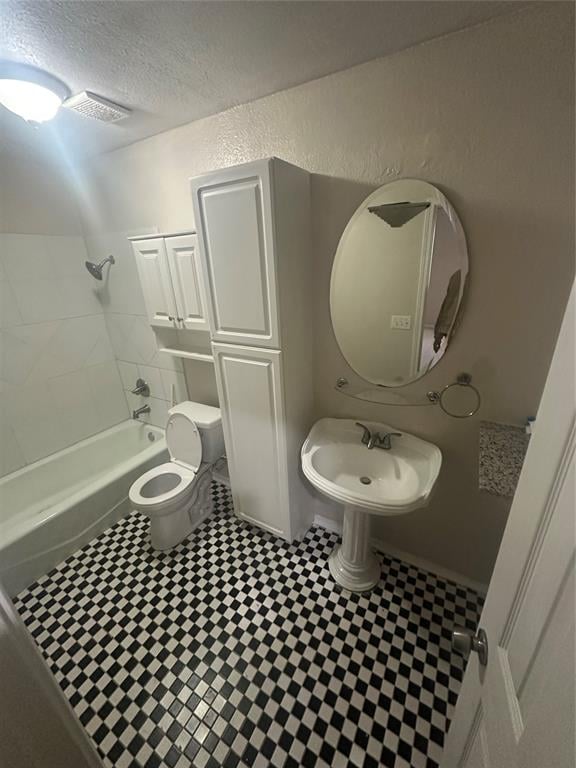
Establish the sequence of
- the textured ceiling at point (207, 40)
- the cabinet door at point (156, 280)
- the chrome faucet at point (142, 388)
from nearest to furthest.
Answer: the textured ceiling at point (207, 40) → the cabinet door at point (156, 280) → the chrome faucet at point (142, 388)

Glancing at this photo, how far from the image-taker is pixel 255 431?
1663 millimetres

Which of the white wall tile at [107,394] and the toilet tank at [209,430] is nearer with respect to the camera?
the toilet tank at [209,430]

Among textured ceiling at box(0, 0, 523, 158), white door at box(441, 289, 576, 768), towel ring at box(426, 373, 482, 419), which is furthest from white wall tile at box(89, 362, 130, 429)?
white door at box(441, 289, 576, 768)

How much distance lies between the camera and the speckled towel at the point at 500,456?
1.00 meters

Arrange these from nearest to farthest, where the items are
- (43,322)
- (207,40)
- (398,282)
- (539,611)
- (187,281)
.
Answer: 1. (539,611)
2. (207,40)
3. (398,282)
4. (187,281)
5. (43,322)

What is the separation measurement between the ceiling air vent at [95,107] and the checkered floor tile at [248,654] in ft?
7.48

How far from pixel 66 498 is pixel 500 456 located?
2.60 meters

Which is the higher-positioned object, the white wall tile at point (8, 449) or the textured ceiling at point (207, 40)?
the textured ceiling at point (207, 40)

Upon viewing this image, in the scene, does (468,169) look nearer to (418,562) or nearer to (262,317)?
(262,317)

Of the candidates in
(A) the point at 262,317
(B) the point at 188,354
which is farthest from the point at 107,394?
(A) the point at 262,317

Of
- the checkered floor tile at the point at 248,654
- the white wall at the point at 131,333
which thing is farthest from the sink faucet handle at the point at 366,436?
the white wall at the point at 131,333

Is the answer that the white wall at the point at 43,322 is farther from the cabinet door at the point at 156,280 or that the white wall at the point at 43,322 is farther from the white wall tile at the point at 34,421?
the cabinet door at the point at 156,280

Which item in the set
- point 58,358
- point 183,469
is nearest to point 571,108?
point 183,469

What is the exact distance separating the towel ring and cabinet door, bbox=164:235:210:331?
1.20 meters
